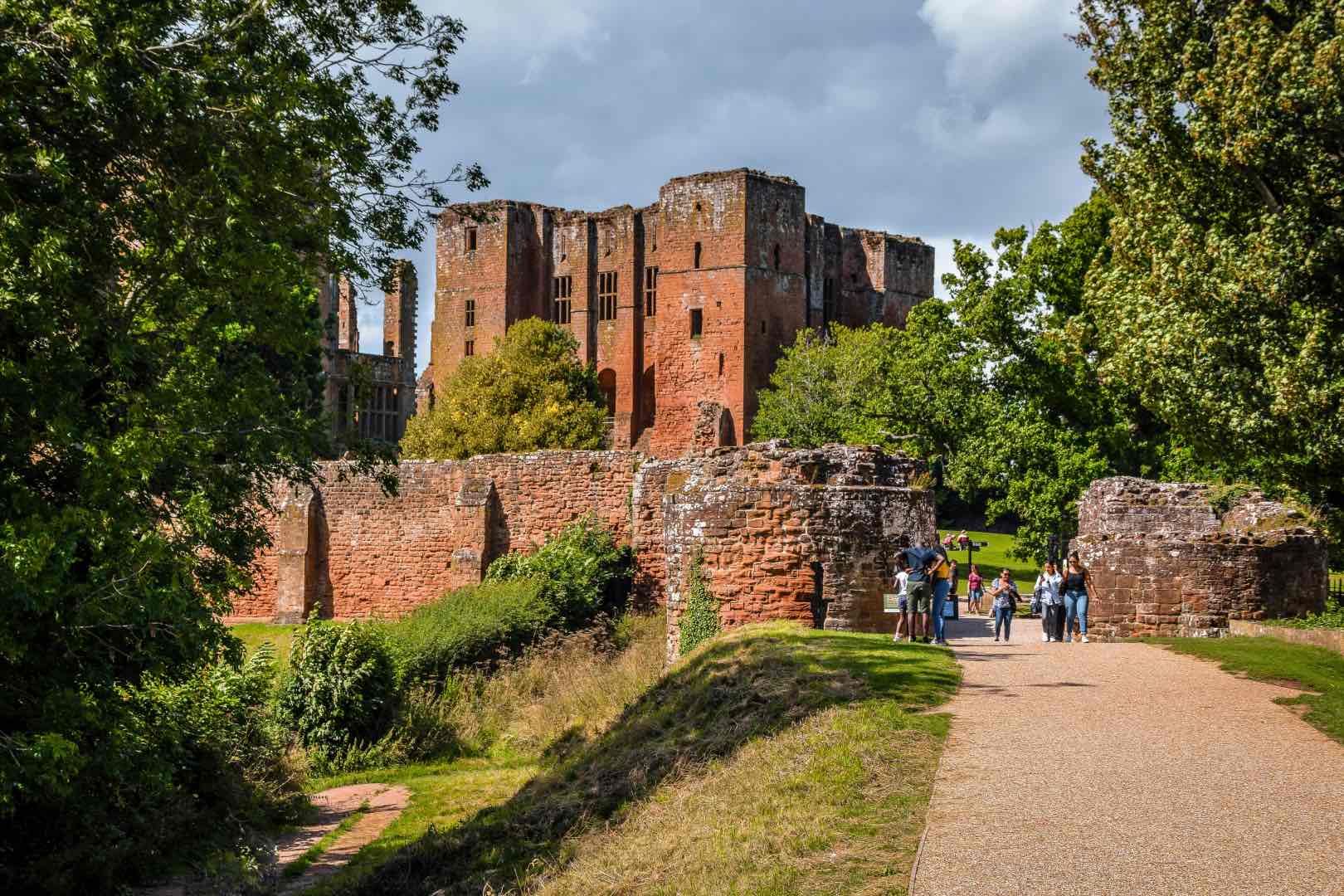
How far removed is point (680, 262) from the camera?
2486 inches

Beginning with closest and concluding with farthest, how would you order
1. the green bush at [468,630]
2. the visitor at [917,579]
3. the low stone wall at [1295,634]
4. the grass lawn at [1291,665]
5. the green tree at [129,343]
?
the green tree at [129,343]
the grass lawn at [1291,665]
the visitor at [917,579]
the low stone wall at [1295,634]
the green bush at [468,630]

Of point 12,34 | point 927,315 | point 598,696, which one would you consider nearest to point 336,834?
point 598,696

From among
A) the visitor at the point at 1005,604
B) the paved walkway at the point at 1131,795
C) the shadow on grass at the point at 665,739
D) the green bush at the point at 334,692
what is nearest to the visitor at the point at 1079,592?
the visitor at the point at 1005,604

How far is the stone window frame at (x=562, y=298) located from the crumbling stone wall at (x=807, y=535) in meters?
58.9

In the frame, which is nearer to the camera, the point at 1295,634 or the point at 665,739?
the point at 665,739

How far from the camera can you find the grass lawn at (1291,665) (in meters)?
9.88

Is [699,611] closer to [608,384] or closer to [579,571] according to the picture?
[579,571]

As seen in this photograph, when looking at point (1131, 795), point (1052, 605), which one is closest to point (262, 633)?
point (1052, 605)

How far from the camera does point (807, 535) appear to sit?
43.9 ft

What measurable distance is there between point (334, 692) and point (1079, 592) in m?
10.5

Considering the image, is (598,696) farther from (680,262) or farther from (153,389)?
(680,262)

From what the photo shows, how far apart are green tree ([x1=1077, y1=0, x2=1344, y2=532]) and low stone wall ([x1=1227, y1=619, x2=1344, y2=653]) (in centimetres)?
176

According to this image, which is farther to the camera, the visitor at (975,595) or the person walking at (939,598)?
the visitor at (975,595)

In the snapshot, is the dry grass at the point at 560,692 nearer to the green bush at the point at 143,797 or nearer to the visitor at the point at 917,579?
the visitor at the point at 917,579
